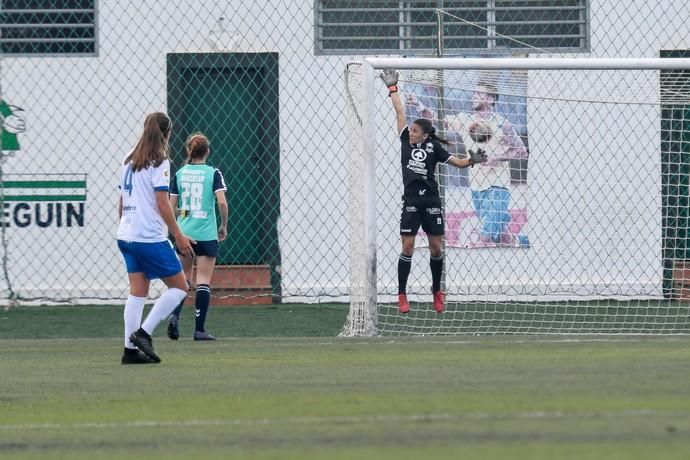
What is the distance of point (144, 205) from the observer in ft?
28.6

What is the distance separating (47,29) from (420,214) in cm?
484

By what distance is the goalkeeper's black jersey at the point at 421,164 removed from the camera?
1302 cm

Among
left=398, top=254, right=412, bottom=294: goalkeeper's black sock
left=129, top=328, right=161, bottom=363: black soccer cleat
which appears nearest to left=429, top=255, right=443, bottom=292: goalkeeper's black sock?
left=398, top=254, right=412, bottom=294: goalkeeper's black sock

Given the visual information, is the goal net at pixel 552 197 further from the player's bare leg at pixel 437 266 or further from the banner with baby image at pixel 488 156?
the player's bare leg at pixel 437 266

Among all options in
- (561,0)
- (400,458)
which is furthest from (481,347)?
(561,0)

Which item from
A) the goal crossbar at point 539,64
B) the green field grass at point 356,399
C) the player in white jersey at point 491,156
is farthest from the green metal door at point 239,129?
the green field grass at point 356,399

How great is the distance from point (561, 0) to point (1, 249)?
6638 millimetres

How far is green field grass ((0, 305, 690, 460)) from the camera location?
517 cm

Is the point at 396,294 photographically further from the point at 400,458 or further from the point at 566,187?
the point at 400,458

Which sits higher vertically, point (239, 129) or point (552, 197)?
point (239, 129)

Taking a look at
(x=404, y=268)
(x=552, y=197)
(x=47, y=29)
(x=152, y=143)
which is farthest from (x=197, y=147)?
(x=552, y=197)

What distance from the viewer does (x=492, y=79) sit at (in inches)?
547

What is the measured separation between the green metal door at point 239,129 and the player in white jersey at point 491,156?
6.90ft

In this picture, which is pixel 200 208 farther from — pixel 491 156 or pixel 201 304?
pixel 491 156
